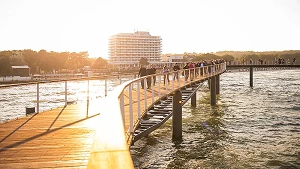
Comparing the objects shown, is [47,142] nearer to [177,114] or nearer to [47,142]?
[47,142]

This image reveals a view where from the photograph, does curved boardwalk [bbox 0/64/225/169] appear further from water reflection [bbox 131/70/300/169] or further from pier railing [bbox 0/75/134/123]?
water reflection [bbox 131/70/300/169]

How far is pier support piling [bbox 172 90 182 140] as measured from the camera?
18.7 m

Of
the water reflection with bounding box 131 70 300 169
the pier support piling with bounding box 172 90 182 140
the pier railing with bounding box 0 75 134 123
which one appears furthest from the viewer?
the pier support piling with bounding box 172 90 182 140

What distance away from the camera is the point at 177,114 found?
1905 cm

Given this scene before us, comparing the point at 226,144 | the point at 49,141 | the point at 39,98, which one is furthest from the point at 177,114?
the point at 39,98

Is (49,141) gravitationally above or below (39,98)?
above

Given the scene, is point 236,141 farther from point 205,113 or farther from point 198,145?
point 205,113

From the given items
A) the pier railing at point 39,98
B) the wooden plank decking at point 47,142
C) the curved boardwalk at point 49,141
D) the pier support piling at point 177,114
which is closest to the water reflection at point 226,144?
A: the pier support piling at point 177,114

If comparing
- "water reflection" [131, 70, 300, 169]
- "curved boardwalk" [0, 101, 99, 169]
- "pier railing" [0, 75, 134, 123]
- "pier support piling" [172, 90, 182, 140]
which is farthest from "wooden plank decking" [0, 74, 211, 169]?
Answer: "pier support piling" [172, 90, 182, 140]

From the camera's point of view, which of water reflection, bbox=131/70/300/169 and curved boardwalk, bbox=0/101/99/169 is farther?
water reflection, bbox=131/70/300/169

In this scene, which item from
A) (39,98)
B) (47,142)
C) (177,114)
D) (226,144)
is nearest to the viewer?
(47,142)

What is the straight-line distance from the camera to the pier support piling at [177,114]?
18719 mm

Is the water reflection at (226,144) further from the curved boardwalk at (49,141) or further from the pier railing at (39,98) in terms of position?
the curved boardwalk at (49,141)

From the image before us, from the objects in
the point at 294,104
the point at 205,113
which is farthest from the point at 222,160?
the point at 294,104
